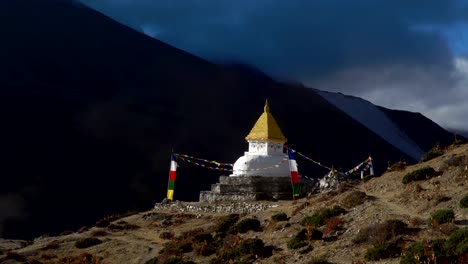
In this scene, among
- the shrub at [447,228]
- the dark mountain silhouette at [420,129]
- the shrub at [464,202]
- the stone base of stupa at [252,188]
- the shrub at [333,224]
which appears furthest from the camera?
the dark mountain silhouette at [420,129]

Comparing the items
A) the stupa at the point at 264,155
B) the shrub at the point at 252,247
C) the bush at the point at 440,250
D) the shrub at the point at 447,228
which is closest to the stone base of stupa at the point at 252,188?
the stupa at the point at 264,155

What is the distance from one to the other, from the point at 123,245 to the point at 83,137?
61867 millimetres

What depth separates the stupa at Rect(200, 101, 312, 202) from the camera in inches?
1567

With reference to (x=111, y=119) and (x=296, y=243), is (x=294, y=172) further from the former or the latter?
(x=111, y=119)

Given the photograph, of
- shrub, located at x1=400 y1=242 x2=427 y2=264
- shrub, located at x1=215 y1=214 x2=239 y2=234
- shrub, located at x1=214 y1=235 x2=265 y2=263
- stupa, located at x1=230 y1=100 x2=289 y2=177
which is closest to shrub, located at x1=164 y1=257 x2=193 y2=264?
shrub, located at x1=214 y1=235 x2=265 y2=263

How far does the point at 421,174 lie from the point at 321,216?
5960mm

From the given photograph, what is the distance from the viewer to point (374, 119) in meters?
127

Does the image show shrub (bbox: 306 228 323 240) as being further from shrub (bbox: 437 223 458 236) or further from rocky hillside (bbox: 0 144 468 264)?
shrub (bbox: 437 223 458 236)

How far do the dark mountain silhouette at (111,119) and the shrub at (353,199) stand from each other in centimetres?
5172

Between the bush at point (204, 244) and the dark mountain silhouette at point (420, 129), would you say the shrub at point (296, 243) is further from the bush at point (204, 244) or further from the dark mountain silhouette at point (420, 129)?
the dark mountain silhouette at point (420, 129)

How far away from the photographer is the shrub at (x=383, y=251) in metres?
18.2

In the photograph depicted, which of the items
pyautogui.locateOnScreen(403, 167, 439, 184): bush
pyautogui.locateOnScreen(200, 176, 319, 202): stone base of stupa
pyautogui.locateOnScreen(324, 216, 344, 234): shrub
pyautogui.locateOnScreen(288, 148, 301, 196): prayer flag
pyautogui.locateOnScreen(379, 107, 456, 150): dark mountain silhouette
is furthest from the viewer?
pyautogui.locateOnScreen(379, 107, 456, 150): dark mountain silhouette

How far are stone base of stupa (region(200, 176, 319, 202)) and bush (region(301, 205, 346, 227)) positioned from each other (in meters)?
13.8

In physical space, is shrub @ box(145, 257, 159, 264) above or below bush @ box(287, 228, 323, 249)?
below
